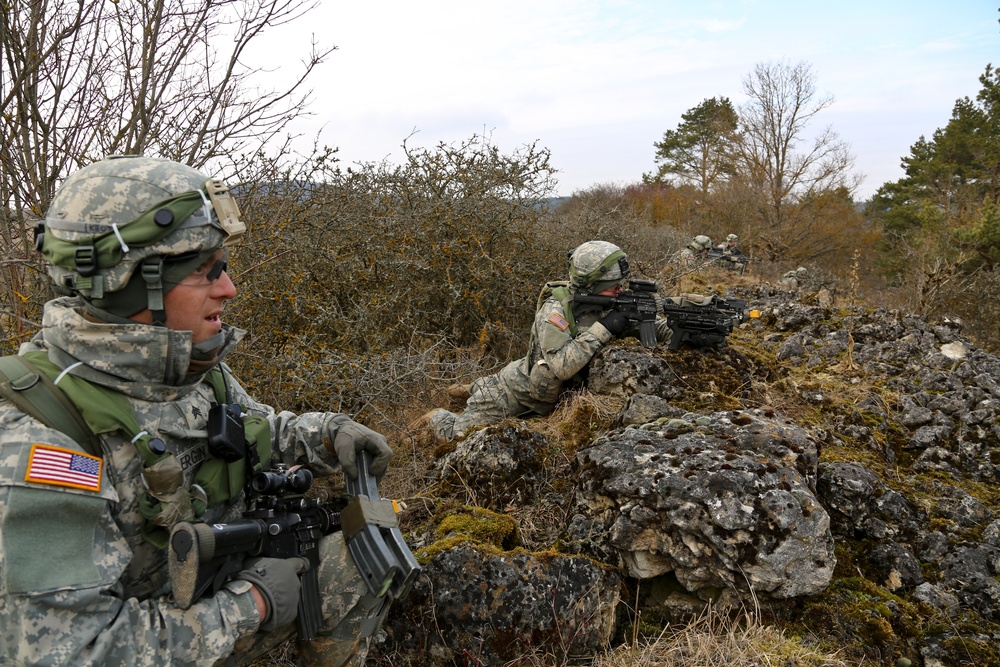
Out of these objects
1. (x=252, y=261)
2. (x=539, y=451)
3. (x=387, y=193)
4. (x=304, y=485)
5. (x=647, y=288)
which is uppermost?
(x=387, y=193)

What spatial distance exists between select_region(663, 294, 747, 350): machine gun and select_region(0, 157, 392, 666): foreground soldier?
11.1 feet

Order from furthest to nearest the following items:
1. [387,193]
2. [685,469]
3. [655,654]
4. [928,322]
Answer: [387,193] < [928,322] < [685,469] < [655,654]

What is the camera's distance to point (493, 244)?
7.88 meters

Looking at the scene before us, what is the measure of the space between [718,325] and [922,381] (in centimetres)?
181

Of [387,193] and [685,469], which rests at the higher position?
[387,193]

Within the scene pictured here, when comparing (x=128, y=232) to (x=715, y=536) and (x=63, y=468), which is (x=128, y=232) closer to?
(x=63, y=468)

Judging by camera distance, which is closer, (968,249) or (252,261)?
(252,261)

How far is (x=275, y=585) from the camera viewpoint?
189cm

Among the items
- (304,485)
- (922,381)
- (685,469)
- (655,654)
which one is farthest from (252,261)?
(922,381)

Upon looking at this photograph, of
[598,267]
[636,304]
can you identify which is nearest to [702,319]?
[636,304]

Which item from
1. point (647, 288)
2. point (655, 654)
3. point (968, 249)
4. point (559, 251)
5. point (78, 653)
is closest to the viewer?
point (78, 653)

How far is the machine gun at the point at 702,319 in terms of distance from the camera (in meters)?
4.82

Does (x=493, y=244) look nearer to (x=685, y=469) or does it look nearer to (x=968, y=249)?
(x=685, y=469)

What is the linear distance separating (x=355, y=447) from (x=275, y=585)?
63 centimetres
